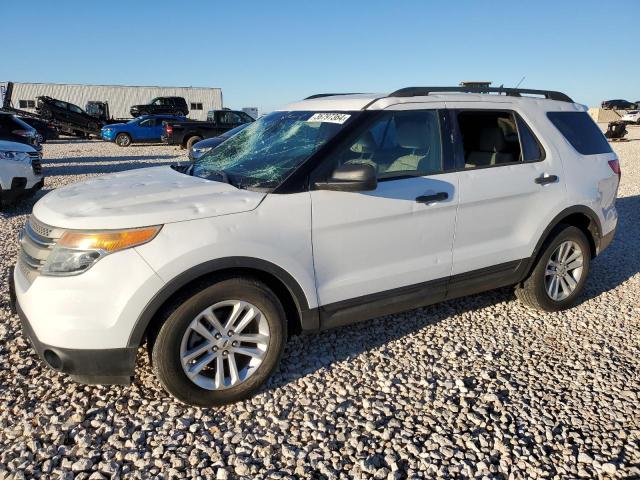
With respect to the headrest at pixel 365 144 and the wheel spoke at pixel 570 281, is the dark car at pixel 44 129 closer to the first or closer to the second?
the headrest at pixel 365 144

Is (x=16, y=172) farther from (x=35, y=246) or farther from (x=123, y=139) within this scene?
(x=123, y=139)

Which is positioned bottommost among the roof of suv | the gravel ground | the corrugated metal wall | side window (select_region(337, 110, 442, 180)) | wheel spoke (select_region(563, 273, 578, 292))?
the gravel ground

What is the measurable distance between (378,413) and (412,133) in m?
1.84

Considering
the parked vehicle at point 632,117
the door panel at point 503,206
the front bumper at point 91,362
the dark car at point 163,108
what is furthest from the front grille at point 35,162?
the parked vehicle at point 632,117

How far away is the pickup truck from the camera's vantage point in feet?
61.7

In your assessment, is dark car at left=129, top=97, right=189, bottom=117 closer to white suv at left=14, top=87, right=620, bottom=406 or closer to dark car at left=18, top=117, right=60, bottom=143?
dark car at left=18, top=117, right=60, bottom=143

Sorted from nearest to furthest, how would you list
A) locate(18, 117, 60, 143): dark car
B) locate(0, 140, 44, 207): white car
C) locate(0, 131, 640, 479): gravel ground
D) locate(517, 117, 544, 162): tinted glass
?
locate(0, 131, 640, 479): gravel ground → locate(517, 117, 544, 162): tinted glass → locate(0, 140, 44, 207): white car → locate(18, 117, 60, 143): dark car

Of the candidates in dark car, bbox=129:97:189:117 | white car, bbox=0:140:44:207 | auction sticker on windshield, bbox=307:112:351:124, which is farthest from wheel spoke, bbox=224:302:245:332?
dark car, bbox=129:97:189:117

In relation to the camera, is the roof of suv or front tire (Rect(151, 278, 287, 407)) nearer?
front tire (Rect(151, 278, 287, 407))

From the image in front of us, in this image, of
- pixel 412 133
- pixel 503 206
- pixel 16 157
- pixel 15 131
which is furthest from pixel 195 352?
pixel 15 131

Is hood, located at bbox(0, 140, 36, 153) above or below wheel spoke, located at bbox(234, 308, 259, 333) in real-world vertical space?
above

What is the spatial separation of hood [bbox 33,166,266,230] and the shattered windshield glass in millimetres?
177

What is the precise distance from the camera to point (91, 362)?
2471mm

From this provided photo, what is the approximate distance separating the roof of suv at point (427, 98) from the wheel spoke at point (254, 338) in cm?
159
